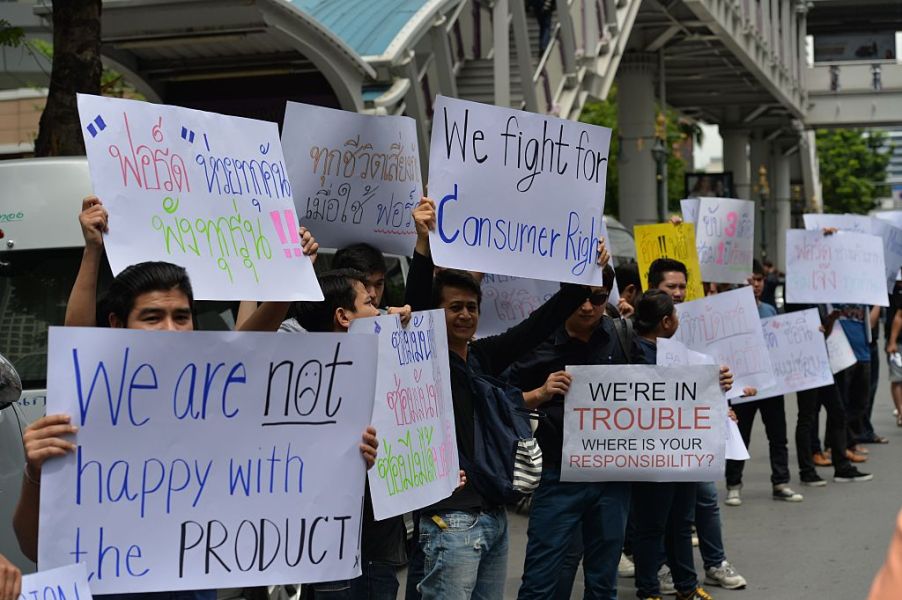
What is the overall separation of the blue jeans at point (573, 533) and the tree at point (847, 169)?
8655 cm

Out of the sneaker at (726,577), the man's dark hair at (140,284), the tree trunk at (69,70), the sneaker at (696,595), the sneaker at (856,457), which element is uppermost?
the tree trunk at (69,70)

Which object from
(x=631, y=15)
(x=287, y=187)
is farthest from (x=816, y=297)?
(x=631, y=15)

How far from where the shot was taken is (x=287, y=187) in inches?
184

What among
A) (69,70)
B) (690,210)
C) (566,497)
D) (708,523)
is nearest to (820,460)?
(690,210)

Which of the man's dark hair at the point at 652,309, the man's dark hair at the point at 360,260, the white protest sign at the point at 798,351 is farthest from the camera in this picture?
the white protest sign at the point at 798,351

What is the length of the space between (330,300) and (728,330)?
4.73 meters

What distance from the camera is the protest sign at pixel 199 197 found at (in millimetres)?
4074

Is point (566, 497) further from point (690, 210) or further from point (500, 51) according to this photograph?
point (500, 51)

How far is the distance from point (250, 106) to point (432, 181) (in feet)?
38.0

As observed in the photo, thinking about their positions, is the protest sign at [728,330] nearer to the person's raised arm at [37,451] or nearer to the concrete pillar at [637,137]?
the person's raised arm at [37,451]

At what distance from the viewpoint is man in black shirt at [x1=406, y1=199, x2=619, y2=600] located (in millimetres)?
4973

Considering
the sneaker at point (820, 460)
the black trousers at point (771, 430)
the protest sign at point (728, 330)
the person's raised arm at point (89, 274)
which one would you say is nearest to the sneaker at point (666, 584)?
the protest sign at point (728, 330)

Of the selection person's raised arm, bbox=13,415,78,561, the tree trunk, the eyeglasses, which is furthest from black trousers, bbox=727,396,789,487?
person's raised arm, bbox=13,415,78,561

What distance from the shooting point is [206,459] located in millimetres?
3701
